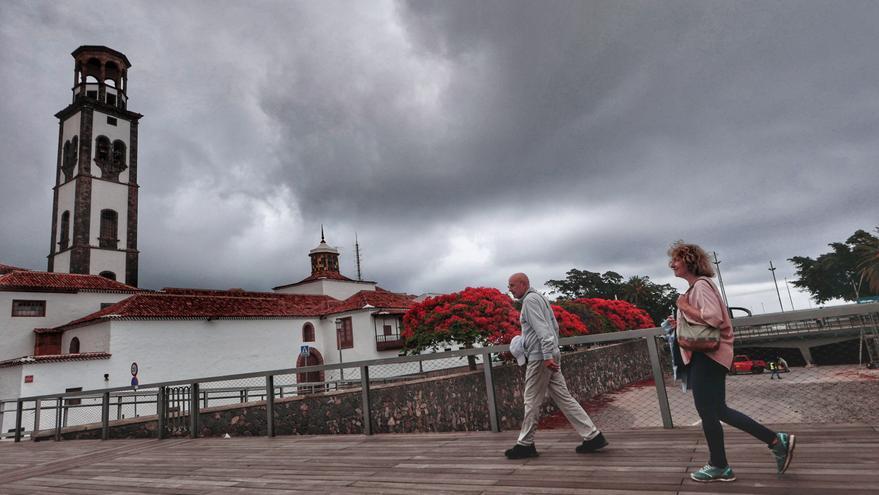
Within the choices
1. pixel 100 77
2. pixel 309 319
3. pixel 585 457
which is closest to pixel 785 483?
pixel 585 457

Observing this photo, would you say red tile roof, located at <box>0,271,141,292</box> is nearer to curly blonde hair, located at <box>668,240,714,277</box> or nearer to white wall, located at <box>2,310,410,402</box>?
white wall, located at <box>2,310,410,402</box>

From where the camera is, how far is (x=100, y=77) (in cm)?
3888

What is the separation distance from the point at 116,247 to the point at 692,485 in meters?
42.8

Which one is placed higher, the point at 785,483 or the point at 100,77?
the point at 100,77

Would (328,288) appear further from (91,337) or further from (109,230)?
(91,337)

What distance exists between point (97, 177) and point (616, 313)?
1587 inches

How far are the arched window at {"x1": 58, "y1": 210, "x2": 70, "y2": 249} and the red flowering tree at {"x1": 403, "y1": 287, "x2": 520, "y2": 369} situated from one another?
1251 inches

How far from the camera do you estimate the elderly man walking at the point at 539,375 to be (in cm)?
386

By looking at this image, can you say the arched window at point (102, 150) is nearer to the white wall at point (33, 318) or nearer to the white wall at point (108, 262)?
the white wall at point (108, 262)

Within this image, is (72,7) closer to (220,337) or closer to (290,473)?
(290,473)

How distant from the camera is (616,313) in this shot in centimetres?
3198

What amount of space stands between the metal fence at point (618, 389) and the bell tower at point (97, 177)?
15.4m

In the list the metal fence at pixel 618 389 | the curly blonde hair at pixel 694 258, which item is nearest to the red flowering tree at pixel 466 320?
the metal fence at pixel 618 389

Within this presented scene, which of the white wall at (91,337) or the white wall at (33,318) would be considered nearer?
the white wall at (91,337)
